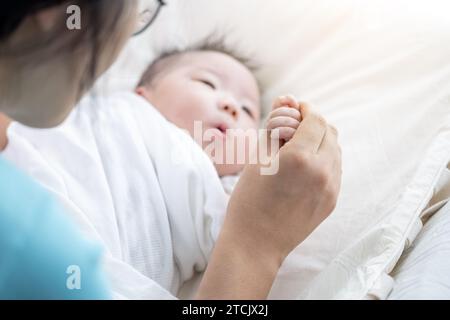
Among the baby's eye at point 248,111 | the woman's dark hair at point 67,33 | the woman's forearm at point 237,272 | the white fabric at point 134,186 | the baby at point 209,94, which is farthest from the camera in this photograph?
the baby's eye at point 248,111

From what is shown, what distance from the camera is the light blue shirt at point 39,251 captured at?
56 cm

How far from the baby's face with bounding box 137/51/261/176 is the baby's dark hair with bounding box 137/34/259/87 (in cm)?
3

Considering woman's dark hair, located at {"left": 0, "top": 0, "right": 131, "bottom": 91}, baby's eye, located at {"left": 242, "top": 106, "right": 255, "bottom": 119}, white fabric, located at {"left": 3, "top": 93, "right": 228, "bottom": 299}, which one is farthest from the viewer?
baby's eye, located at {"left": 242, "top": 106, "right": 255, "bottom": 119}

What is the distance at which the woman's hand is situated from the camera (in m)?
0.72

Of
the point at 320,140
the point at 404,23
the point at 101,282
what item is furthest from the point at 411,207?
the point at 404,23

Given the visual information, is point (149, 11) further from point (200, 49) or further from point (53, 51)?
point (200, 49)

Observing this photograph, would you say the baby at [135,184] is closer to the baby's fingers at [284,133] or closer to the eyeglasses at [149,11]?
the baby's fingers at [284,133]

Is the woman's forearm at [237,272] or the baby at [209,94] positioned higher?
the woman's forearm at [237,272]

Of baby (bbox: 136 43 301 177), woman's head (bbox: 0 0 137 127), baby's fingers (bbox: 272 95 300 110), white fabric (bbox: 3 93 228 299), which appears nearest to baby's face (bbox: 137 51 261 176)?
baby (bbox: 136 43 301 177)

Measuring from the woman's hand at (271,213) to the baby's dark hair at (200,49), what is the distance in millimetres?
520

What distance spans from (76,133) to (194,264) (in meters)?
0.24

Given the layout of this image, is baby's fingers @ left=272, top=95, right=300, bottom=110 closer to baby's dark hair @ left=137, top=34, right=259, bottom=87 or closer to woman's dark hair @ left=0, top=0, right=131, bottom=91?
woman's dark hair @ left=0, top=0, right=131, bottom=91

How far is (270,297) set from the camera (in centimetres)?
80

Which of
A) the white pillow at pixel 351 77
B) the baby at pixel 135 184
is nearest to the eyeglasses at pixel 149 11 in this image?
the baby at pixel 135 184
